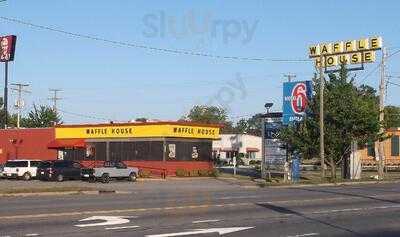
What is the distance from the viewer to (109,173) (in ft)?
155

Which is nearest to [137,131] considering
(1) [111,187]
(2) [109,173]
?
(2) [109,173]

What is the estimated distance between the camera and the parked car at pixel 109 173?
4650 centimetres

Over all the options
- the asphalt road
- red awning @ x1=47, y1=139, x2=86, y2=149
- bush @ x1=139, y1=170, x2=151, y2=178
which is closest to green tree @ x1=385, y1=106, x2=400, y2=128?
bush @ x1=139, y1=170, x2=151, y2=178

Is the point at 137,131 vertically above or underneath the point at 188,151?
above

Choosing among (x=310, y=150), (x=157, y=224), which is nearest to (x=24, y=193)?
(x=157, y=224)

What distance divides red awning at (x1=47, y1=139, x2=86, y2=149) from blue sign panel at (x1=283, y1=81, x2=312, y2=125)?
65.9 ft

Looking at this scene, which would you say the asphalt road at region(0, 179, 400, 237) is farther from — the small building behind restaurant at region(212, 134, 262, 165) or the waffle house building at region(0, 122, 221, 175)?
the small building behind restaurant at region(212, 134, 262, 165)

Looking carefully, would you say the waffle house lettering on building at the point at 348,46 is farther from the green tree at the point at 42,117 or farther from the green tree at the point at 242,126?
the green tree at the point at 242,126

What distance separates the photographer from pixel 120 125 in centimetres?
5947

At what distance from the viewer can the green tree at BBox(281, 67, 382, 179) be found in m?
48.6

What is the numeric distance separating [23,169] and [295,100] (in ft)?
69.4

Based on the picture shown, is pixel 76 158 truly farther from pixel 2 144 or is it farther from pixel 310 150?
pixel 310 150

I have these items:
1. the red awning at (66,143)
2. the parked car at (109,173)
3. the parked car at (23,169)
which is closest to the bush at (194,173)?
the parked car at (109,173)

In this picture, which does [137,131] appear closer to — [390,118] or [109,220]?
[390,118]
